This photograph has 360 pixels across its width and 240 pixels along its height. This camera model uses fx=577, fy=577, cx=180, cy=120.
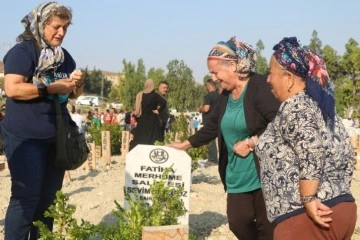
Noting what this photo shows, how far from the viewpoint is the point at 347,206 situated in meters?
2.88

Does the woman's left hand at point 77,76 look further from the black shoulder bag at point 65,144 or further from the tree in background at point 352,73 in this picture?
the tree in background at point 352,73

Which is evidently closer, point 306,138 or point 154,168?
point 306,138

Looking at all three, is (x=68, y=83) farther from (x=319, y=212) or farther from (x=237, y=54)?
(x=319, y=212)

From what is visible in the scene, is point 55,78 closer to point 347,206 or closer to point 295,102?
point 295,102

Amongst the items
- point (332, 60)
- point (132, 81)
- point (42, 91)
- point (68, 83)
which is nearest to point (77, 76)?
point (68, 83)

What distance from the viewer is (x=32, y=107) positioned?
12.2 feet

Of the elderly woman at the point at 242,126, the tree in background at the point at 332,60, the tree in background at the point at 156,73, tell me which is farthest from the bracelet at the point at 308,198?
the tree in background at the point at 156,73

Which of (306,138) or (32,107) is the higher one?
(32,107)

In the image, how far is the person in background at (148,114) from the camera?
996 cm

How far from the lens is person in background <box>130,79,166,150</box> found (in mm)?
9961

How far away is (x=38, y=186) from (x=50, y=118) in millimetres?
448

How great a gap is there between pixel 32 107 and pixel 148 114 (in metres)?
6.31

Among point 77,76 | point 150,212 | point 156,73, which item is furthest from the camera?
point 156,73

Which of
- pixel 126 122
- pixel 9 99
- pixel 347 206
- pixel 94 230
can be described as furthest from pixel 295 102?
pixel 126 122
